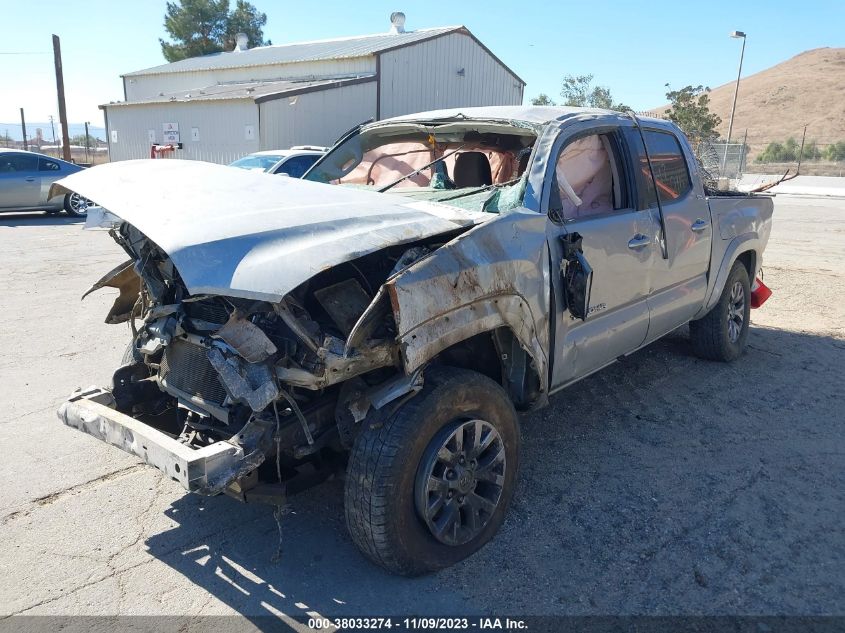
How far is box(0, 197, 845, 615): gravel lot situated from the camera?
2.90m

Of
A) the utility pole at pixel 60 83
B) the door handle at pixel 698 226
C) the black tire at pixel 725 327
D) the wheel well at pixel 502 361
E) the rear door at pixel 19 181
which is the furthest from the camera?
the utility pole at pixel 60 83

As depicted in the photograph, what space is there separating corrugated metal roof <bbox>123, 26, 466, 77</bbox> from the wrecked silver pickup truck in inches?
822

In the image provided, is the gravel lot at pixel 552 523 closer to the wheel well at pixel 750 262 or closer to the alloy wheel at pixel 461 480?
the alloy wheel at pixel 461 480

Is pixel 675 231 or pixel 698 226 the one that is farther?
pixel 698 226

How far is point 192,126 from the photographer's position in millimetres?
23469

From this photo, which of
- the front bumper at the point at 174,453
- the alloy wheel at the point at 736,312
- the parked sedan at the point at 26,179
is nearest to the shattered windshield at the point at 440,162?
the front bumper at the point at 174,453

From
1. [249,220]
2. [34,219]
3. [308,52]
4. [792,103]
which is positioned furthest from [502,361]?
[792,103]

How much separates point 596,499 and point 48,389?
401 cm

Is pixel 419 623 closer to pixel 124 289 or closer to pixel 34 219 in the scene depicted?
pixel 124 289

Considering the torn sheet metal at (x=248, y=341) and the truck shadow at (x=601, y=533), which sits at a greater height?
the torn sheet metal at (x=248, y=341)

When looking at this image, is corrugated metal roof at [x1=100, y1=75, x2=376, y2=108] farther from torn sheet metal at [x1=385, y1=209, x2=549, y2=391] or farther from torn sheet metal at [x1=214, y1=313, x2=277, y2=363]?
torn sheet metal at [x1=214, y1=313, x2=277, y2=363]

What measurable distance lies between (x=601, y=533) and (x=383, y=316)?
1.63 metres

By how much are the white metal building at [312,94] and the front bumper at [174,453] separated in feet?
61.7

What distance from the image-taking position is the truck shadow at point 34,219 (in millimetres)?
14930
